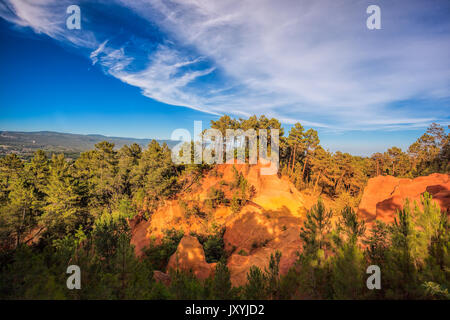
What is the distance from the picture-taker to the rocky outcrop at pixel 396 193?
54.6 ft

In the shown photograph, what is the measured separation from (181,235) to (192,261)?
8.66m

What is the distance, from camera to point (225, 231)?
24.9 metres

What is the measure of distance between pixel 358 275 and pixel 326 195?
36.6 m

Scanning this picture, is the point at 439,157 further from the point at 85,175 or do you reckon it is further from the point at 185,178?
the point at 85,175

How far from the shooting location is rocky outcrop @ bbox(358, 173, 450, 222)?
16641 mm

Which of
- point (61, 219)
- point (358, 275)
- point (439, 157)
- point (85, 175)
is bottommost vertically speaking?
point (61, 219)

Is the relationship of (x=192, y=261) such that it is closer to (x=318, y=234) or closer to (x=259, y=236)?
(x=259, y=236)

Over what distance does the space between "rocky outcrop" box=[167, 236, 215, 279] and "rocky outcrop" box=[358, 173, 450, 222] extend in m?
17.3

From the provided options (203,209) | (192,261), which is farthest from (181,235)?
(192,261)

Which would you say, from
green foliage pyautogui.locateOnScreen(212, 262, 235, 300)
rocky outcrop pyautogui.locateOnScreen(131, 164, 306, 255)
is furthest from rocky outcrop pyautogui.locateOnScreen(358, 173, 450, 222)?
green foliage pyautogui.locateOnScreen(212, 262, 235, 300)

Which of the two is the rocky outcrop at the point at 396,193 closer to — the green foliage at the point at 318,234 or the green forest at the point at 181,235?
the green forest at the point at 181,235

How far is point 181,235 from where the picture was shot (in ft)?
79.7
